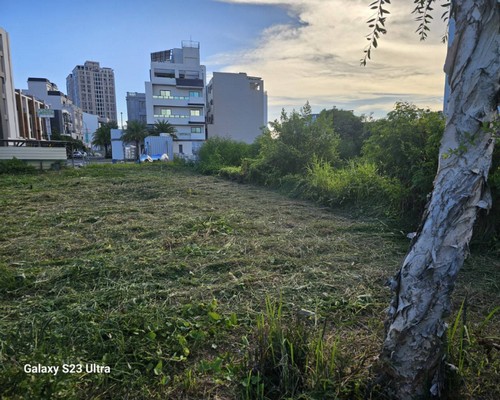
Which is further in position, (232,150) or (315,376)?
(232,150)

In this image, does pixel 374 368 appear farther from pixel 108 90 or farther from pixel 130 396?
pixel 108 90

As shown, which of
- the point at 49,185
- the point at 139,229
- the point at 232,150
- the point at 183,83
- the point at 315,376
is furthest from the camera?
the point at 183,83

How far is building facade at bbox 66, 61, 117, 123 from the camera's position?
9044cm

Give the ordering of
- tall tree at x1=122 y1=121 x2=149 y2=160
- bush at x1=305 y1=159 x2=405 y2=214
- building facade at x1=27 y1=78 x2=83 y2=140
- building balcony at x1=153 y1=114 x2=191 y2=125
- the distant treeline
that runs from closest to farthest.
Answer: the distant treeline
bush at x1=305 y1=159 x2=405 y2=214
tall tree at x1=122 y1=121 x2=149 y2=160
building balcony at x1=153 y1=114 x2=191 y2=125
building facade at x1=27 y1=78 x2=83 y2=140

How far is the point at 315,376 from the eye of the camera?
1144mm

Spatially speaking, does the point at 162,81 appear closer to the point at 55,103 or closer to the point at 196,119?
the point at 196,119

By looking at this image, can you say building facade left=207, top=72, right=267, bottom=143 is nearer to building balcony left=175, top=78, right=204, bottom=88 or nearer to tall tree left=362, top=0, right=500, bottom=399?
building balcony left=175, top=78, right=204, bottom=88

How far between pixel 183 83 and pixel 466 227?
44021mm

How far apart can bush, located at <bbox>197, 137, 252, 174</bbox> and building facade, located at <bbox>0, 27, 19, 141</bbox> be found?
19.6 meters

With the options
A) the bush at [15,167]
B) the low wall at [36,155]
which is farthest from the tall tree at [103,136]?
the bush at [15,167]

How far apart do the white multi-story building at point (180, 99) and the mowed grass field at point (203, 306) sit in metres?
37.5

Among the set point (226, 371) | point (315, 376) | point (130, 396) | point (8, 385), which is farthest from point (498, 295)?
point (8, 385)

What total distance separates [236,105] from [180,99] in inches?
303

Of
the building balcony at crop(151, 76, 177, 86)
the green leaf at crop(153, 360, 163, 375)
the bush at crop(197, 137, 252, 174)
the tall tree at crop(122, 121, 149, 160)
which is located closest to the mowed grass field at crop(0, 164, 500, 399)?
the green leaf at crop(153, 360, 163, 375)
